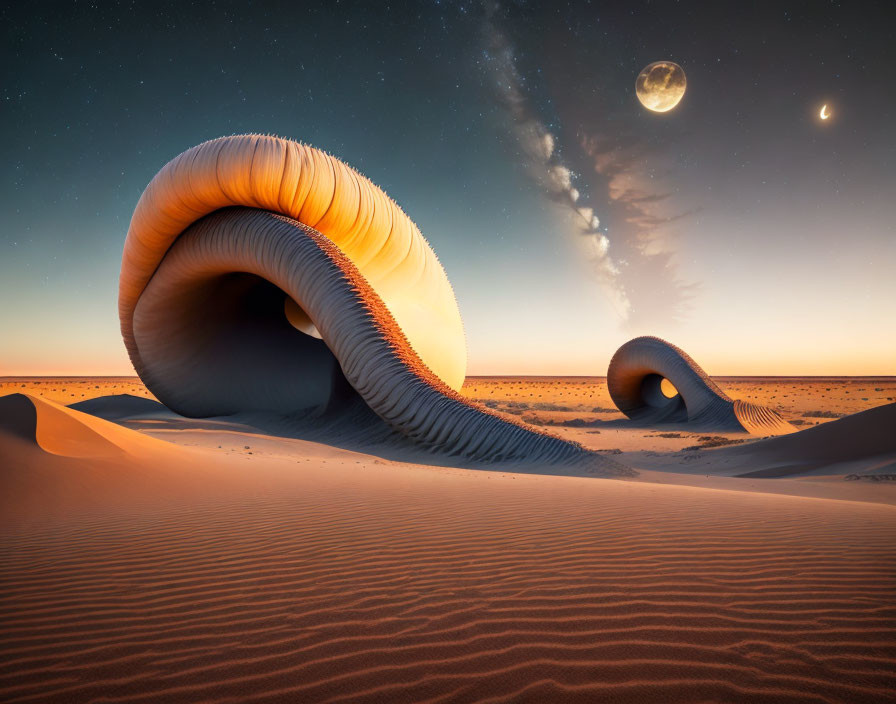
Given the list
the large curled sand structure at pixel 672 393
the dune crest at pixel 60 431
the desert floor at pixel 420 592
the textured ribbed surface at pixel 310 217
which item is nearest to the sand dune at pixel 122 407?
the textured ribbed surface at pixel 310 217

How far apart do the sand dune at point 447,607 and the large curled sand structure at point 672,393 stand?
11010mm

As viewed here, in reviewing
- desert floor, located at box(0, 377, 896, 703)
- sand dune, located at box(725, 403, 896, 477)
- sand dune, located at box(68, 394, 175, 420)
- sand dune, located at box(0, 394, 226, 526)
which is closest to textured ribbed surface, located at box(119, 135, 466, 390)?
sand dune, located at box(68, 394, 175, 420)

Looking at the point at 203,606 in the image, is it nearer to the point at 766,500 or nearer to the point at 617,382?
the point at 766,500

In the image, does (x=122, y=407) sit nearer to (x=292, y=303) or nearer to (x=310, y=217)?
(x=292, y=303)

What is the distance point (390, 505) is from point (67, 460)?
262 cm

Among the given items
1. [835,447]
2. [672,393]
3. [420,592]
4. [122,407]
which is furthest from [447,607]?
[672,393]

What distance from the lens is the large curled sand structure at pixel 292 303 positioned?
712 cm

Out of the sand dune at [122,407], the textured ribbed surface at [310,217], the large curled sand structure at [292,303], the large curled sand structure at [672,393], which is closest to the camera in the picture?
the large curled sand structure at [292,303]

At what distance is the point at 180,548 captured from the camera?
2.61 meters

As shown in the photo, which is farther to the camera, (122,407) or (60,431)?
(122,407)

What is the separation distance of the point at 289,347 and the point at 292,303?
1516mm

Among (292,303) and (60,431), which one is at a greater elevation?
(292,303)

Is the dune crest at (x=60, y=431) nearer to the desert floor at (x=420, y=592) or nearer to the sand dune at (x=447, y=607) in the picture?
the desert floor at (x=420, y=592)

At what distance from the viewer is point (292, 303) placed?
12445 mm
